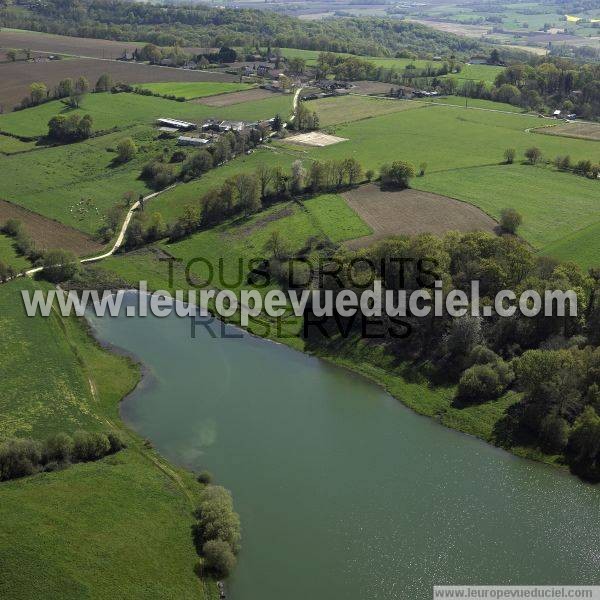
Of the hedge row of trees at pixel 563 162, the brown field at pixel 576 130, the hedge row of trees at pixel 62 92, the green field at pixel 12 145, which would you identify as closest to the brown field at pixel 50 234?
the green field at pixel 12 145

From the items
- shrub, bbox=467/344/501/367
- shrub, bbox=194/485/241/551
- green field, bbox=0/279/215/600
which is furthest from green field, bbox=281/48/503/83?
shrub, bbox=194/485/241/551

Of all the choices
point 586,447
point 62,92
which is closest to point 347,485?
point 586,447

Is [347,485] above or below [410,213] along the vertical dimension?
below

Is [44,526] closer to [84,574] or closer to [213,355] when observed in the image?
[84,574]

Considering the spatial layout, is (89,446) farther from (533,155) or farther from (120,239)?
(533,155)

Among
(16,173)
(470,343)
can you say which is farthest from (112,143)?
(470,343)

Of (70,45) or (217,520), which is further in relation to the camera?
(70,45)

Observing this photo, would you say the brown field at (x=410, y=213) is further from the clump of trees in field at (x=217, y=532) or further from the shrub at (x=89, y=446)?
the clump of trees in field at (x=217, y=532)
